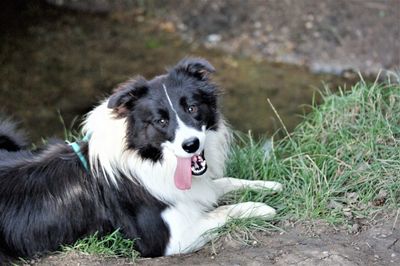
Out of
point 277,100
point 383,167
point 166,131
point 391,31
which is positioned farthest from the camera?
point 391,31

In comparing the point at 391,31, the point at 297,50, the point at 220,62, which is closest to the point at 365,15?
the point at 391,31

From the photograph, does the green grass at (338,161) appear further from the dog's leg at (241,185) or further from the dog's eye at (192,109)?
the dog's eye at (192,109)

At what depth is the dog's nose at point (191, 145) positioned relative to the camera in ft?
12.4

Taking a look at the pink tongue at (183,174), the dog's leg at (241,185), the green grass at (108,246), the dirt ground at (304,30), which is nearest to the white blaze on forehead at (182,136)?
the pink tongue at (183,174)

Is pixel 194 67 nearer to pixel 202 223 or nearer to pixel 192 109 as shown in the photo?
pixel 192 109

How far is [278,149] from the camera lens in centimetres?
528

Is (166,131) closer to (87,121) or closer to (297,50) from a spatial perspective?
(87,121)

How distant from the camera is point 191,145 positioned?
3805 mm

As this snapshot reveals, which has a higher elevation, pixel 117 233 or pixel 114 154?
pixel 114 154

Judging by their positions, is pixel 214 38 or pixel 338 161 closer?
pixel 338 161

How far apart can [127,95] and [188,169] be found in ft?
1.88

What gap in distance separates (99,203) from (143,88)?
0.76 metres

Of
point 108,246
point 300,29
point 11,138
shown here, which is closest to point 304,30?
point 300,29

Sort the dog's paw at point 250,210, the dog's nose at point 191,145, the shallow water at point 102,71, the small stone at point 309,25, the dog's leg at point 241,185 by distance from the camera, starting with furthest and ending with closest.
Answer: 1. the small stone at point 309,25
2. the shallow water at point 102,71
3. the dog's leg at point 241,185
4. the dog's paw at point 250,210
5. the dog's nose at point 191,145
